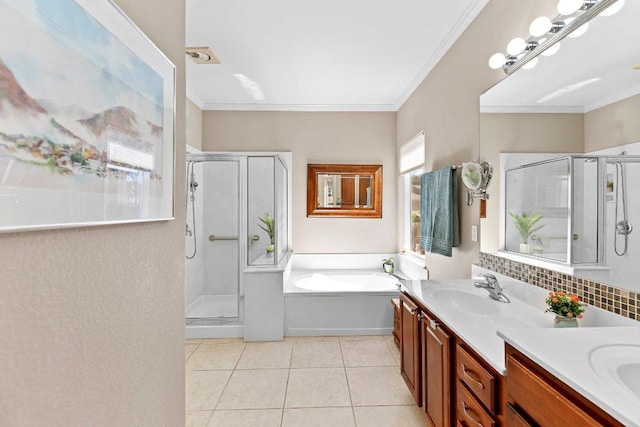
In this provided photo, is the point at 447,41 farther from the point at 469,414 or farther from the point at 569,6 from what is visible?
the point at 469,414

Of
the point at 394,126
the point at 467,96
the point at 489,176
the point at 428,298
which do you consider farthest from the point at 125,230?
the point at 394,126

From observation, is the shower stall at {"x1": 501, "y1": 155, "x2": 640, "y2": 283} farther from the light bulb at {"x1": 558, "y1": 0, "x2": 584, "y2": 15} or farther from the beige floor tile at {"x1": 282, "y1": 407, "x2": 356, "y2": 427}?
the beige floor tile at {"x1": 282, "y1": 407, "x2": 356, "y2": 427}

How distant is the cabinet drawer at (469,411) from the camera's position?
1.13 meters

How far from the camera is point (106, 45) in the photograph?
2.52 feet

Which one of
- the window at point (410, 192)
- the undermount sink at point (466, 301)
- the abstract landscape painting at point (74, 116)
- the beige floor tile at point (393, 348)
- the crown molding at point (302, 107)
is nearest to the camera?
the abstract landscape painting at point (74, 116)

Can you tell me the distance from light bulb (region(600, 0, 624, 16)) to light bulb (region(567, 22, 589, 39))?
7cm

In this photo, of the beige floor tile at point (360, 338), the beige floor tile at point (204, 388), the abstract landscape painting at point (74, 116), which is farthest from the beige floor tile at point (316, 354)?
the abstract landscape painting at point (74, 116)

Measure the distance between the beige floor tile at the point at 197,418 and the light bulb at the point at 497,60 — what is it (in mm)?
2743

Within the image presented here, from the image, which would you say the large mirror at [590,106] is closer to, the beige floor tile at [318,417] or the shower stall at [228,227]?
the beige floor tile at [318,417]

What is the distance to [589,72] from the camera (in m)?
1.30

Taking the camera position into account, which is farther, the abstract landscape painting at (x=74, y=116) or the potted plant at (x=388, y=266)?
the potted plant at (x=388, y=266)

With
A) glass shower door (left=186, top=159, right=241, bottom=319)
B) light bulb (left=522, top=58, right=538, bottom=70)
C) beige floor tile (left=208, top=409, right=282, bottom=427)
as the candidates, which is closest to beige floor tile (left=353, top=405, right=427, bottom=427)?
beige floor tile (left=208, top=409, right=282, bottom=427)

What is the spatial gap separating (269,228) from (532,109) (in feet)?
7.98

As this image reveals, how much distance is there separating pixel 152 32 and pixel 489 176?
1.84 metres
